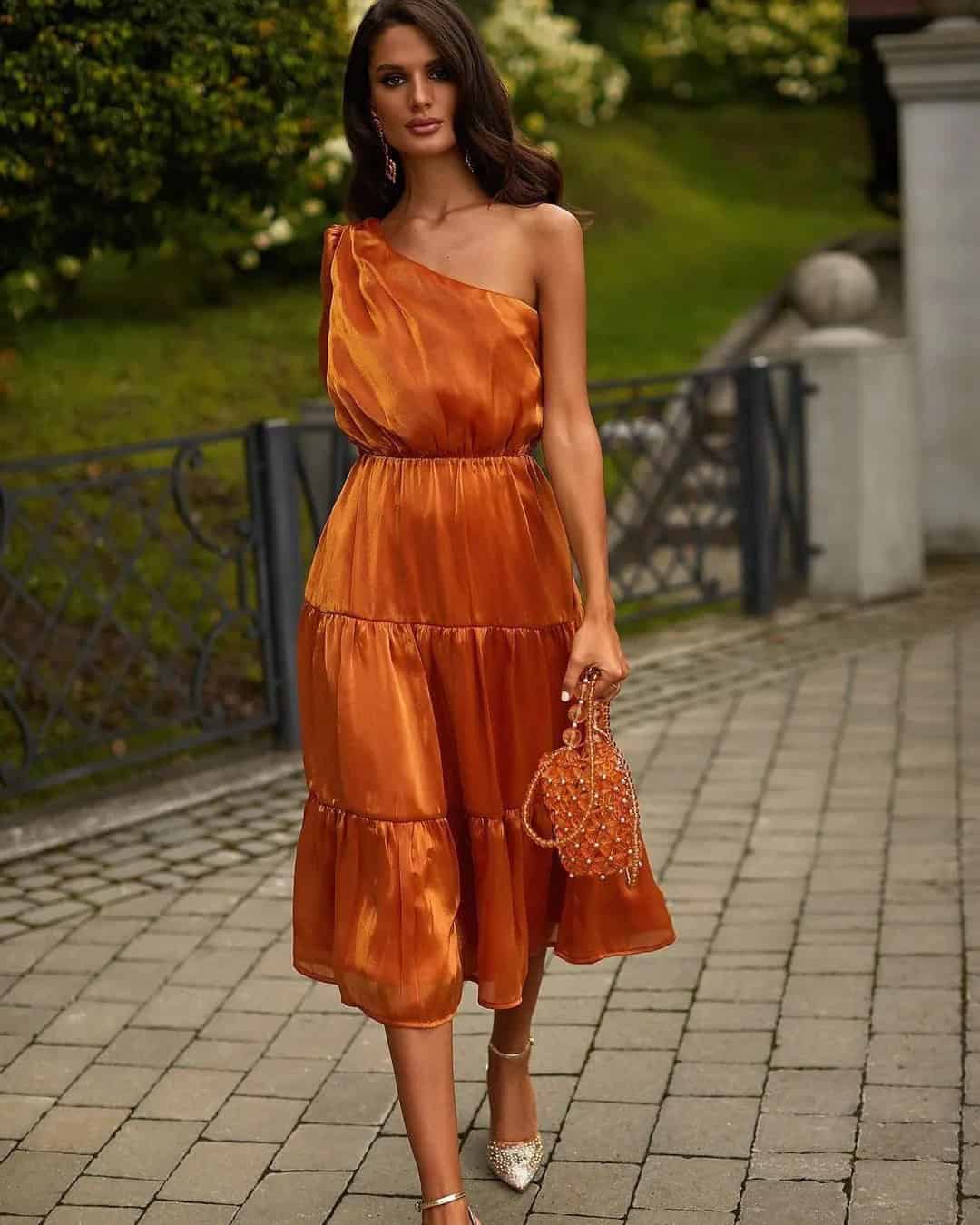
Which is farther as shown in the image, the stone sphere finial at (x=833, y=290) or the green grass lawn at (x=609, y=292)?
the green grass lawn at (x=609, y=292)

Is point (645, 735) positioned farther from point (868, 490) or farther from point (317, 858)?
point (317, 858)

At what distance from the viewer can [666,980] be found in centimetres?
481

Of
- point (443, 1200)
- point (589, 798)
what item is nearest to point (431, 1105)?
point (443, 1200)

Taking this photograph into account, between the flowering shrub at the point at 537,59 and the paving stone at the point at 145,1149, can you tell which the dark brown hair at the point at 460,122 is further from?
the flowering shrub at the point at 537,59

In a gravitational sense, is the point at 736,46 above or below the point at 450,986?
above

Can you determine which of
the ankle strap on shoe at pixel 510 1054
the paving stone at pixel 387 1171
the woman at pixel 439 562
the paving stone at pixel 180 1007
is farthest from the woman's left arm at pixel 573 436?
the paving stone at pixel 180 1007

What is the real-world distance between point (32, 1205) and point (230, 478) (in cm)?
552

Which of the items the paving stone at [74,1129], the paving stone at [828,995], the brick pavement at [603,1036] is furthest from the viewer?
the paving stone at [828,995]

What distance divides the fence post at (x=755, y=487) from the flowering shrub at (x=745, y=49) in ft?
46.1

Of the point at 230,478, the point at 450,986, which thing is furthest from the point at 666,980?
the point at 230,478

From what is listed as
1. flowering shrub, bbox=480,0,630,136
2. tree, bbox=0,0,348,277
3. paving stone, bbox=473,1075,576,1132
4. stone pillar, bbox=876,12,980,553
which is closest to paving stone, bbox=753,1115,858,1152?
paving stone, bbox=473,1075,576,1132

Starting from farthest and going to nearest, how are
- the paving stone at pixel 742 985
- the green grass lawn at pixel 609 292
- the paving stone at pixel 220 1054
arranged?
the green grass lawn at pixel 609 292
the paving stone at pixel 742 985
the paving stone at pixel 220 1054

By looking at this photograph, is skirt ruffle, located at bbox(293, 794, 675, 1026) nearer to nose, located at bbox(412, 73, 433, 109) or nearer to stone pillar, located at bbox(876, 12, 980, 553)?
nose, located at bbox(412, 73, 433, 109)

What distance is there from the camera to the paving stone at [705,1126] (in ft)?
12.7
